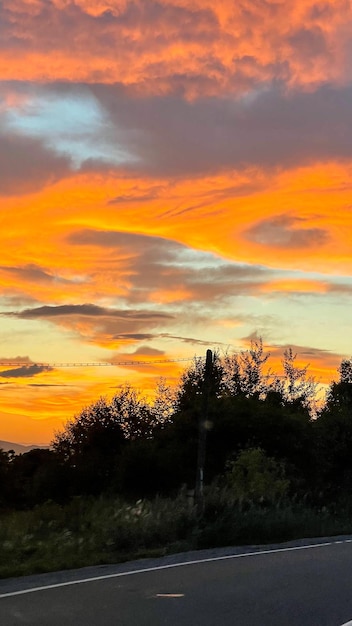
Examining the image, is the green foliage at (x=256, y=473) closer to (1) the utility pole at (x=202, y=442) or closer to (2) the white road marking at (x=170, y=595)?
(1) the utility pole at (x=202, y=442)

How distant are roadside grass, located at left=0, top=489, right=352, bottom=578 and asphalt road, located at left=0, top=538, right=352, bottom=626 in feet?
6.16

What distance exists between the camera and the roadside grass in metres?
16.3

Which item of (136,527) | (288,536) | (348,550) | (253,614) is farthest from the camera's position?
(288,536)

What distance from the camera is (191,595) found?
35.7ft

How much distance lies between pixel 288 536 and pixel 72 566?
8.66 meters

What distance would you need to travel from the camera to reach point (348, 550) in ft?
57.8

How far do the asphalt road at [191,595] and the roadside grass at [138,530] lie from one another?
6.16 feet

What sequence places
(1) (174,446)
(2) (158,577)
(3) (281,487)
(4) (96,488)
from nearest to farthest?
(2) (158,577), (3) (281,487), (1) (174,446), (4) (96,488)

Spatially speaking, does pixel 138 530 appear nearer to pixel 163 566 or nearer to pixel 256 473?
pixel 163 566

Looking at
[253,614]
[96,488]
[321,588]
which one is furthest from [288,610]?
[96,488]

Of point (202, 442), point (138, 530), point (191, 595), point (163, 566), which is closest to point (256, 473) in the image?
point (202, 442)

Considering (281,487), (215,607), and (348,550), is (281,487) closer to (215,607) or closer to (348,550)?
(348,550)

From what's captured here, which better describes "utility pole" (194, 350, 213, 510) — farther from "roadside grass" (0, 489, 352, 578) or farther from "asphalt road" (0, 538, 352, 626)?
"asphalt road" (0, 538, 352, 626)

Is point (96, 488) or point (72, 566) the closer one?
point (72, 566)
